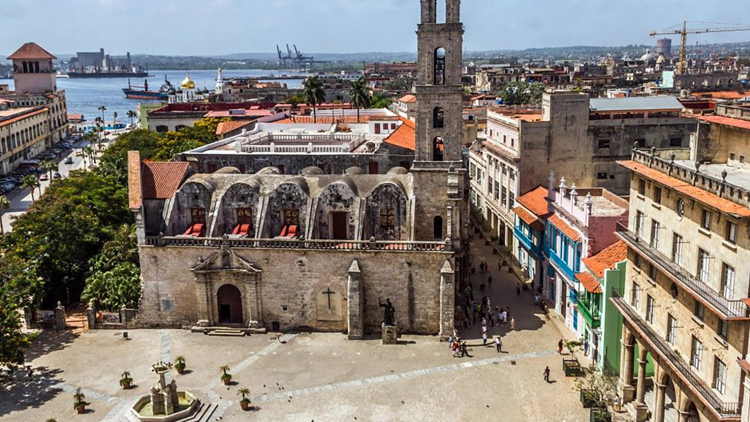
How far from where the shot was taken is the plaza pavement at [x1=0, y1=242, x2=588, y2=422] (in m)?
33.9

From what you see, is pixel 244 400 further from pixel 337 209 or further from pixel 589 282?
pixel 589 282

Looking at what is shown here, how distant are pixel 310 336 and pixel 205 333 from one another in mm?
6714

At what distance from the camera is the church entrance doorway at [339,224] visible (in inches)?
1746

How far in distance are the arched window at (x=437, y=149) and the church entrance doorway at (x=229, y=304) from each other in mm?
15239

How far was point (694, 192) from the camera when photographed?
27047mm

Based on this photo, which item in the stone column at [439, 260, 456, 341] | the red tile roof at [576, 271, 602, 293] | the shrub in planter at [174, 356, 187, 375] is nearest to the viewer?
the red tile roof at [576, 271, 602, 293]

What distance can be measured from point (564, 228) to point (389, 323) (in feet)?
42.8

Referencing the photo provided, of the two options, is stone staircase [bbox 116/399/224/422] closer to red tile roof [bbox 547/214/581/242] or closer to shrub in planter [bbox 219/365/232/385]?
shrub in planter [bbox 219/365/232/385]

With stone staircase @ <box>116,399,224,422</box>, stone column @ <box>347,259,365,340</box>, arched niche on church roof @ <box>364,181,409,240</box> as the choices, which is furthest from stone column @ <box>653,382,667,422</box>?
stone staircase @ <box>116,399,224,422</box>

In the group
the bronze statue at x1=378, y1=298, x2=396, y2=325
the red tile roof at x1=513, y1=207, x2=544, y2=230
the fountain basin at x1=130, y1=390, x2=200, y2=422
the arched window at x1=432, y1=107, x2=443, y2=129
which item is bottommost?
the fountain basin at x1=130, y1=390, x2=200, y2=422

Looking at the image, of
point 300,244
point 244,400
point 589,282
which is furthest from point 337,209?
point 589,282

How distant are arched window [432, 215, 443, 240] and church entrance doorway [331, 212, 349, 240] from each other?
5577 mm

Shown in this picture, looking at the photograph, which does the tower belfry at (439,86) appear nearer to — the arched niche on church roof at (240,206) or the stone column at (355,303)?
the stone column at (355,303)

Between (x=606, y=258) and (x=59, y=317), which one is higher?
(x=606, y=258)
